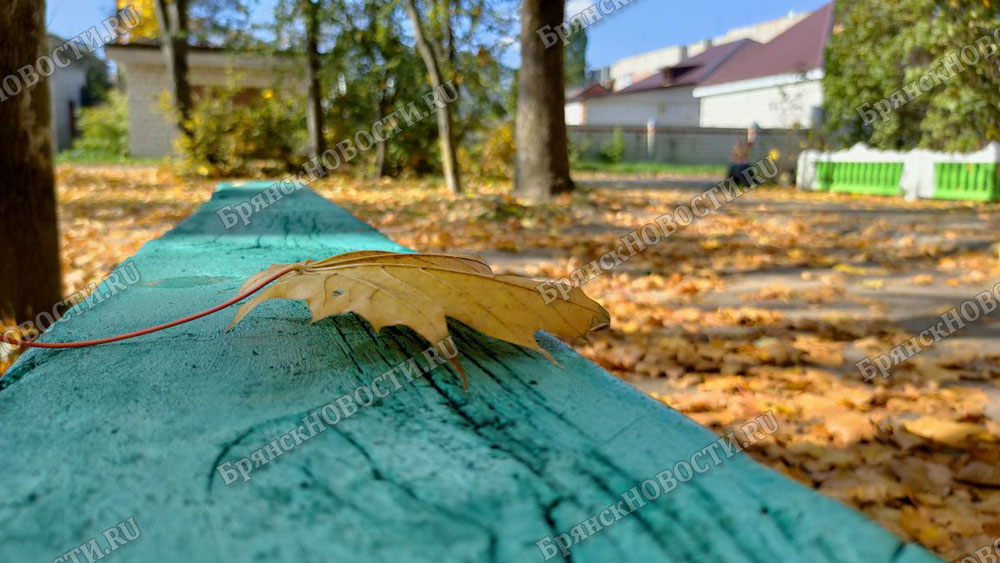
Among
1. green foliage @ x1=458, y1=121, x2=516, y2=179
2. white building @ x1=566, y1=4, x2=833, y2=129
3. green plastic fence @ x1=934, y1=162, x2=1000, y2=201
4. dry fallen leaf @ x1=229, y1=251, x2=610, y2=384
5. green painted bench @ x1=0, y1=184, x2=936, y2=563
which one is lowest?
green plastic fence @ x1=934, y1=162, x2=1000, y2=201

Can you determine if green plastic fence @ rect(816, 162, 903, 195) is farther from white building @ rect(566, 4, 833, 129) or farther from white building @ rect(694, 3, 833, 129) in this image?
white building @ rect(694, 3, 833, 129)

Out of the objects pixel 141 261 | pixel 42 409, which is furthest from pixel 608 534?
pixel 141 261

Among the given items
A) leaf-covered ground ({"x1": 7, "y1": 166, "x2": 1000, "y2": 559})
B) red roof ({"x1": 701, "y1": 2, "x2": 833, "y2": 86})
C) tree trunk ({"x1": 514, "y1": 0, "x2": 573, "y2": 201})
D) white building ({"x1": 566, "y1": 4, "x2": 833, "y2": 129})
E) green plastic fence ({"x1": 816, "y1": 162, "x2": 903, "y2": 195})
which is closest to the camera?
leaf-covered ground ({"x1": 7, "y1": 166, "x2": 1000, "y2": 559})

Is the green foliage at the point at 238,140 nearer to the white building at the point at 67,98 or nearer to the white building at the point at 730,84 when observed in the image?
the white building at the point at 730,84

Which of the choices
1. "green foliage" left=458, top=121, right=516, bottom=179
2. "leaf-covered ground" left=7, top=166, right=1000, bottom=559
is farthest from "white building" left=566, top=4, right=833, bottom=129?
"leaf-covered ground" left=7, top=166, right=1000, bottom=559

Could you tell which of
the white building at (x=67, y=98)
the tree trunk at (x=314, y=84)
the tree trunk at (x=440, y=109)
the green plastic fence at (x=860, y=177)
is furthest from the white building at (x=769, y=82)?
the white building at (x=67, y=98)

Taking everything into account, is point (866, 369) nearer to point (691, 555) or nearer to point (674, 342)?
point (674, 342)

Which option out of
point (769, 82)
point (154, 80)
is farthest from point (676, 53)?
point (154, 80)
